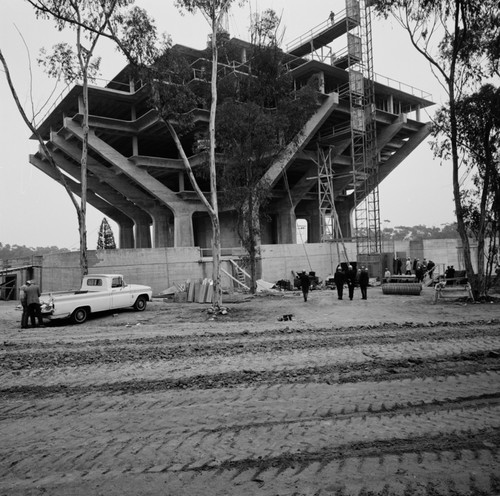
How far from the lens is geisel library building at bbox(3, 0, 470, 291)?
23.7 m

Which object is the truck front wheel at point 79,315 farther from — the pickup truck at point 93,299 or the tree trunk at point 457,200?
the tree trunk at point 457,200

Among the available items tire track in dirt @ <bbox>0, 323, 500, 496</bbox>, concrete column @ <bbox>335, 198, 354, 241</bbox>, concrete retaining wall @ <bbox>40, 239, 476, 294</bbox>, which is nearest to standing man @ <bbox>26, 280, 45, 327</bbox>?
tire track in dirt @ <bbox>0, 323, 500, 496</bbox>

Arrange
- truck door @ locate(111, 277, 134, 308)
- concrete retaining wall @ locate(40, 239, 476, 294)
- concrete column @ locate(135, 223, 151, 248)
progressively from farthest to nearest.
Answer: concrete column @ locate(135, 223, 151, 248), concrete retaining wall @ locate(40, 239, 476, 294), truck door @ locate(111, 277, 134, 308)

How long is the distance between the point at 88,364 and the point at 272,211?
112 ft

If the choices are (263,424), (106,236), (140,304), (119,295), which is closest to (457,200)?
(140,304)

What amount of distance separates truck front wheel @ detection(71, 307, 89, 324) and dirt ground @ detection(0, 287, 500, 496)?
4392 mm

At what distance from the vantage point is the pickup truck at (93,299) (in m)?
13.5

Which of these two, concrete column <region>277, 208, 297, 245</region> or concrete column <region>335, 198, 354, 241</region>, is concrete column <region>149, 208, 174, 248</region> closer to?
concrete column <region>277, 208, 297, 245</region>

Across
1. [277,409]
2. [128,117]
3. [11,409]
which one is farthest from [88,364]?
[128,117]

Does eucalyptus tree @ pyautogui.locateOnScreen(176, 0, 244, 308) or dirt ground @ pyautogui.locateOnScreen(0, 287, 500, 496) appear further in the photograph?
eucalyptus tree @ pyautogui.locateOnScreen(176, 0, 244, 308)

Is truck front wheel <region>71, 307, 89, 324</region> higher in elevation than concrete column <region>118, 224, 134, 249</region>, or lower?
lower

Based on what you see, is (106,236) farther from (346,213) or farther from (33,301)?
(33,301)

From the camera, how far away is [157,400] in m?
5.37

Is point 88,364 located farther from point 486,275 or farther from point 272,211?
point 272,211
